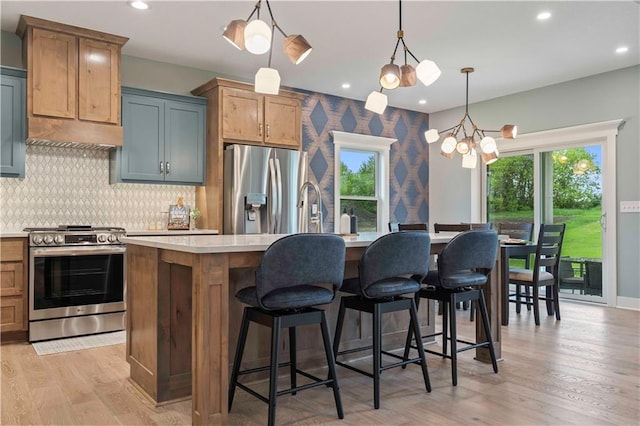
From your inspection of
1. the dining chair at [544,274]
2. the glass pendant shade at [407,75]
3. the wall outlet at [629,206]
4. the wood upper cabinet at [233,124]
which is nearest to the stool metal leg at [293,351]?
the glass pendant shade at [407,75]

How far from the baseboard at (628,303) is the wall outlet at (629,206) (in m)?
0.95

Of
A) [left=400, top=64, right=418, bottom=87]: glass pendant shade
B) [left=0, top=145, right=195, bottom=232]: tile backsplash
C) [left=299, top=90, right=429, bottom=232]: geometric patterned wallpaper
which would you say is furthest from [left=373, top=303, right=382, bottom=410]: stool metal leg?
[left=299, top=90, right=429, bottom=232]: geometric patterned wallpaper

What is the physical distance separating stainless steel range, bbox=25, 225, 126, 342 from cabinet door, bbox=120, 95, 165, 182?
2.18 feet

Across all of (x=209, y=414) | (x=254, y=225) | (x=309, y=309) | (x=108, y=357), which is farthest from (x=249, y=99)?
(x=209, y=414)

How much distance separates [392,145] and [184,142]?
10.9 feet

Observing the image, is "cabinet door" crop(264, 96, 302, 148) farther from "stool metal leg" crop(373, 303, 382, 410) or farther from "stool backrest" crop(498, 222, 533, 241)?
"stool metal leg" crop(373, 303, 382, 410)

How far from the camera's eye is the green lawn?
5730 mm

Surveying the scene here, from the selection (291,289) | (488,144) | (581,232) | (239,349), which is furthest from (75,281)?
(581,232)

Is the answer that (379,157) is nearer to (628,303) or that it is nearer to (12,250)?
(628,303)

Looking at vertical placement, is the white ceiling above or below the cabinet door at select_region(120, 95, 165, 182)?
above

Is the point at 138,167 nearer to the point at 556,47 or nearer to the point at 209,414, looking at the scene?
the point at 209,414

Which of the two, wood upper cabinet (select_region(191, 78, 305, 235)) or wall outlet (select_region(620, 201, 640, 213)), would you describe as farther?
wall outlet (select_region(620, 201, 640, 213))

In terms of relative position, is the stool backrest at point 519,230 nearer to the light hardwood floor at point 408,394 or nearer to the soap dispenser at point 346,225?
the light hardwood floor at point 408,394

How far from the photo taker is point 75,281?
420 centimetres
